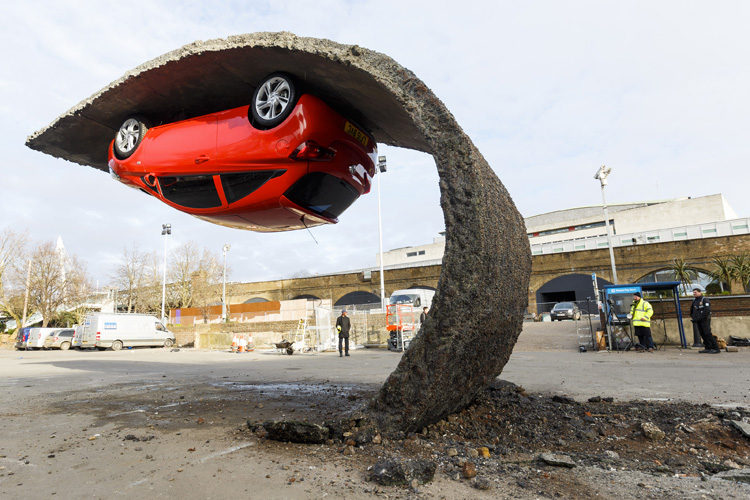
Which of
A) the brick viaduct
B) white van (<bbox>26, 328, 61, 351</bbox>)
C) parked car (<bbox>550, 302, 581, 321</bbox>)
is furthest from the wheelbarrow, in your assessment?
white van (<bbox>26, 328, 61, 351</bbox>)

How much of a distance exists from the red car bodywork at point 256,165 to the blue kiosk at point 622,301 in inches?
512

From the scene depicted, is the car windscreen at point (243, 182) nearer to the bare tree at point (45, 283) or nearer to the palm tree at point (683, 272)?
the palm tree at point (683, 272)

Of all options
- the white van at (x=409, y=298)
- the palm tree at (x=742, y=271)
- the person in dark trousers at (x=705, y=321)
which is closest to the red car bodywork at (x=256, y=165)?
the person in dark trousers at (x=705, y=321)

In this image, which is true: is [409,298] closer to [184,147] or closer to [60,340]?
[184,147]

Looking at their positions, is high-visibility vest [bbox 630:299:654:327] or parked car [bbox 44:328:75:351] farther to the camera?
parked car [bbox 44:328:75:351]

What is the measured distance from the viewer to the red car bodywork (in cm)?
439

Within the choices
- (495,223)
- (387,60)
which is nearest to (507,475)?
(495,223)

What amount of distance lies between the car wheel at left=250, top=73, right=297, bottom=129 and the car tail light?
1.11 feet

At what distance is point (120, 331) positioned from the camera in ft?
88.0

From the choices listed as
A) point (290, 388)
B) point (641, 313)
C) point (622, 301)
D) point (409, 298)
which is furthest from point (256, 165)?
point (409, 298)

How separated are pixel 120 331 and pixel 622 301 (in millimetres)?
27646

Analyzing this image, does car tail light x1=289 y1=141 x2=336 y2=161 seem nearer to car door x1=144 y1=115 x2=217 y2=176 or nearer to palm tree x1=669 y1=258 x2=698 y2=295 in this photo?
car door x1=144 y1=115 x2=217 y2=176

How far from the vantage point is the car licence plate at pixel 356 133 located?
4746mm

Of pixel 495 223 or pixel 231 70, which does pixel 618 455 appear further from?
pixel 231 70
